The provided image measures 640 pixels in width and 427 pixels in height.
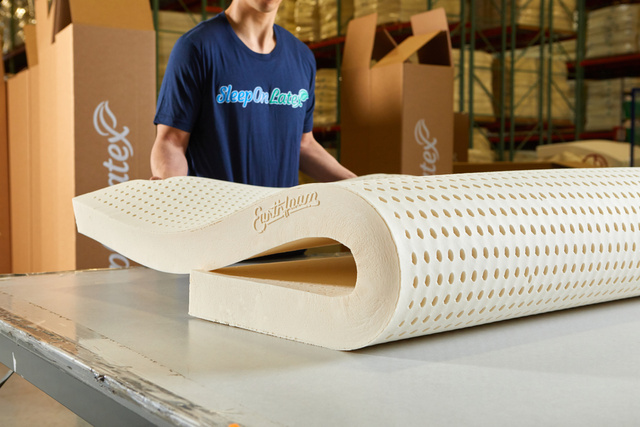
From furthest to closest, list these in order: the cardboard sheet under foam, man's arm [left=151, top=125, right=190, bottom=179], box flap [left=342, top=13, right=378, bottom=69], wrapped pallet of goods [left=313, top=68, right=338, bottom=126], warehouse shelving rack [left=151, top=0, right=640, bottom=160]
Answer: warehouse shelving rack [left=151, top=0, right=640, bottom=160] < wrapped pallet of goods [left=313, top=68, right=338, bottom=126] < box flap [left=342, top=13, right=378, bottom=69] < man's arm [left=151, top=125, right=190, bottom=179] < the cardboard sheet under foam

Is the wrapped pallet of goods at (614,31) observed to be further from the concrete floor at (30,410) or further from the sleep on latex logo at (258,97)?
the concrete floor at (30,410)

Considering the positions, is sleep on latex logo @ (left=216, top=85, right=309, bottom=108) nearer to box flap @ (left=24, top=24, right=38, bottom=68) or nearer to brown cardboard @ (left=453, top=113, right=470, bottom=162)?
box flap @ (left=24, top=24, right=38, bottom=68)

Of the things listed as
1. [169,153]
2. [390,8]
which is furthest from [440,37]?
[390,8]

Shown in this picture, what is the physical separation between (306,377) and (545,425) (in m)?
0.19

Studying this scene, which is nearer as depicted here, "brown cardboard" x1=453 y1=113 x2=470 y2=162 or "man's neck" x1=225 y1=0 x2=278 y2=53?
"man's neck" x1=225 y1=0 x2=278 y2=53

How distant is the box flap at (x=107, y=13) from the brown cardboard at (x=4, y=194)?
1.18 m

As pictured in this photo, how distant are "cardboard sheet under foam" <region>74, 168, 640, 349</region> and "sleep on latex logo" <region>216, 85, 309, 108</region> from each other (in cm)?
85

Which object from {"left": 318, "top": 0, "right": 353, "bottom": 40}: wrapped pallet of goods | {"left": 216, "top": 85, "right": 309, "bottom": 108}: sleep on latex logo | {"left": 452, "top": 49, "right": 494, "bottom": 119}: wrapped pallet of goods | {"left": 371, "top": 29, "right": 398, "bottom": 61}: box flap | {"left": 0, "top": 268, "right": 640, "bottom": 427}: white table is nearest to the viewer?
{"left": 0, "top": 268, "right": 640, "bottom": 427}: white table

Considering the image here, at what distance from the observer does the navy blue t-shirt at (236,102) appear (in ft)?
5.37

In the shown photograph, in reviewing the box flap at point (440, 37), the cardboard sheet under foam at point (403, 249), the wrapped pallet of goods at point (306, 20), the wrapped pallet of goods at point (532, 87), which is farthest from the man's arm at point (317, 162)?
the wrapped pallet of goods at point (532, 87)

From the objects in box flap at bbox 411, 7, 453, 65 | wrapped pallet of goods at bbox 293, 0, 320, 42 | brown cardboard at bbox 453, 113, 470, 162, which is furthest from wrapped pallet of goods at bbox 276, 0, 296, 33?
box flap at bbox 411, 7, 453, 65

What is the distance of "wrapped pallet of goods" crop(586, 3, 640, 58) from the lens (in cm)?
559

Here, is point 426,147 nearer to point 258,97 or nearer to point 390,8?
point 258,97

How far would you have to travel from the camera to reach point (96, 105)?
2072mm
